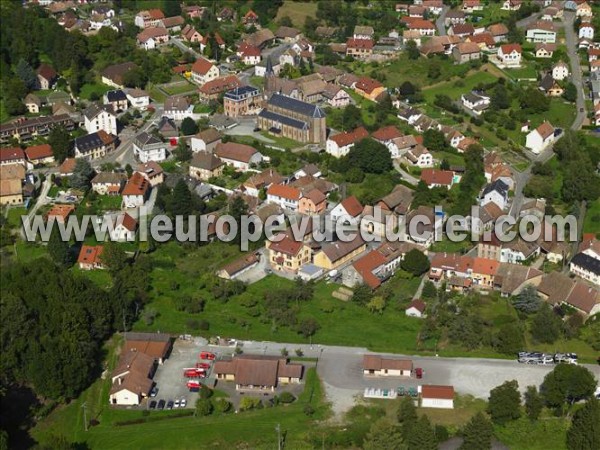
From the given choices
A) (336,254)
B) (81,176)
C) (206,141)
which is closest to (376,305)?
(336,254)

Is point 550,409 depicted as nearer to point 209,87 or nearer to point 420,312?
point 420,312

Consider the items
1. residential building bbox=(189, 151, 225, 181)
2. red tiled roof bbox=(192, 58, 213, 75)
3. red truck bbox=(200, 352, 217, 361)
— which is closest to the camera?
red truck bbox=(200, 352, 217, 361)

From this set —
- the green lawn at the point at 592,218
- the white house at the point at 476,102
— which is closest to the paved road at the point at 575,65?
the white house at the point at 476,102

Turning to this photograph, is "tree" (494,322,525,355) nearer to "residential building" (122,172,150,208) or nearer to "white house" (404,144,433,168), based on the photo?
"white house" (404,144,433,168)

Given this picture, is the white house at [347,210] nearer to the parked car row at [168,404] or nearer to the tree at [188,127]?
the tree at [188,127]

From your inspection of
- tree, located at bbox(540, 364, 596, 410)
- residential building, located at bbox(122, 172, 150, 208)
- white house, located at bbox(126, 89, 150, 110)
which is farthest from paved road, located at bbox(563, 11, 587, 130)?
white house, located at bbox(126, 89, 150, 110)
